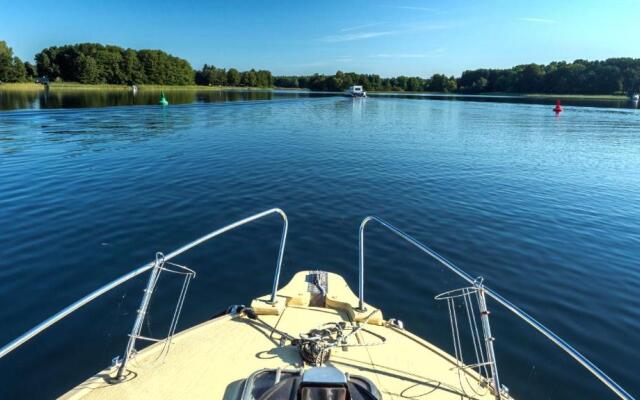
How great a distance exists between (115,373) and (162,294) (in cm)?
468

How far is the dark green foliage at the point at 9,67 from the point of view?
11106cm

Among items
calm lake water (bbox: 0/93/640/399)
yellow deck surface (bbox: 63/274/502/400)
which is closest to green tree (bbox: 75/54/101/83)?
calm lake water (bbox: 0/93/640/399)

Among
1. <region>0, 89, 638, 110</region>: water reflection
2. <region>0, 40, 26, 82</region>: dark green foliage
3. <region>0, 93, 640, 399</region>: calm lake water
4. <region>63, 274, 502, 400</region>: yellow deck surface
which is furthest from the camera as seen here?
<region>0, 40, 26, 82</region>: dark green foliage

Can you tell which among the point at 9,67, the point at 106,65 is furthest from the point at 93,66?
the point at 9,67

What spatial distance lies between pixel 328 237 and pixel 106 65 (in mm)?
167935

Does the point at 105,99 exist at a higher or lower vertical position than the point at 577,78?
lower

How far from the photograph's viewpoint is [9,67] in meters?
112

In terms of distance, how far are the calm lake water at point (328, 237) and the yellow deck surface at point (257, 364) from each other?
256cm

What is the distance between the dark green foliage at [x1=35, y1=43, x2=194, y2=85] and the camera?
136 meters

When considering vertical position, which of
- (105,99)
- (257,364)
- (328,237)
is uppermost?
(105,99)

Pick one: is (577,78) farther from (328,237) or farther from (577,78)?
(328,237)

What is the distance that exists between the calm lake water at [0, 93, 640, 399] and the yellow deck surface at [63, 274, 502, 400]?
101 inches

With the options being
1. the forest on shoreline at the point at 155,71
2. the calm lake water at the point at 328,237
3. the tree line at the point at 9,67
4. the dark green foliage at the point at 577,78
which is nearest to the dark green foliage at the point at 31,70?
the forest on shoreline at the point at 155,71

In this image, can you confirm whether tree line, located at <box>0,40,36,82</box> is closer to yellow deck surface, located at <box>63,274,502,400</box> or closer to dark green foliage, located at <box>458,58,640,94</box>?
yellow deck surface, located at <box>63,274,502,400</box>
